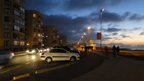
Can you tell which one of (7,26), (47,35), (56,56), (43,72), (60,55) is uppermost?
(47,35)

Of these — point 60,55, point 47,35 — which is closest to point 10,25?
point 60,55

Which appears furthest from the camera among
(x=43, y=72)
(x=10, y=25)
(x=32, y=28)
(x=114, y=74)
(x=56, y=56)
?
(x=32, y=28)

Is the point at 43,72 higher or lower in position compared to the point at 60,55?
lower

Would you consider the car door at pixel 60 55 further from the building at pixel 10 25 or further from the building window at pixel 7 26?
the building window at pixel 7 26

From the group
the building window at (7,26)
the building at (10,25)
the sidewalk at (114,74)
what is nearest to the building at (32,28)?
the building at (10,25)

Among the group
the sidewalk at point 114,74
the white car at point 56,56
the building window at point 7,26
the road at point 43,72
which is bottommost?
the road at point 43,72

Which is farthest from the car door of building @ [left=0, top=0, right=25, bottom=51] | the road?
building @ [left=0, top=0, right=25, bottom=51]

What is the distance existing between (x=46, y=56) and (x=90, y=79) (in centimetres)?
826

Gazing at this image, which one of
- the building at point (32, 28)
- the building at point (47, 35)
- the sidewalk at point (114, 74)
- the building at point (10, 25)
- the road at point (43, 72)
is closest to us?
the sidewalk at point (114, 74)

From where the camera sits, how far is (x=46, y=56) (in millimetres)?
14062

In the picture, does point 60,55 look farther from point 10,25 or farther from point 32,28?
point 32,28

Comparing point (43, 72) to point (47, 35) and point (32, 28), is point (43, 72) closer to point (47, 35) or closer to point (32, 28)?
point (32, 28)

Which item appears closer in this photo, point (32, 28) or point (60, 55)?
point (60, 55)

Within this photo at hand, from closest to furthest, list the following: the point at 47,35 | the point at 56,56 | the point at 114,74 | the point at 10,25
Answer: the point at 114,74 < the point at 56,56 < the point at 10,25 < the point at 47,35
